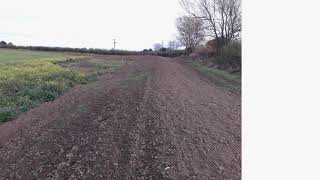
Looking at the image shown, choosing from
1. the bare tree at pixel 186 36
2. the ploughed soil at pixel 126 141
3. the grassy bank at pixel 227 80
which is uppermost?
the bare tree at pixel 186 36

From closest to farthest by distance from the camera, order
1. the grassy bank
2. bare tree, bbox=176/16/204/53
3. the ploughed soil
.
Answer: the ploughed soil → the grassy bank → bare tree, bbox=176/16/204/53

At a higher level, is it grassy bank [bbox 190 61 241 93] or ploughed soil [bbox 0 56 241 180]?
grassy bank [bbox 190 61 241 93]

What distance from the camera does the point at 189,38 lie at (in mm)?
64375

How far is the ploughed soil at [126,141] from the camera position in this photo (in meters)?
4.39

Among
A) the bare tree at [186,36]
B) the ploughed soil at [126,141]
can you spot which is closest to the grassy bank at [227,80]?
the ploughed soil at [126,141]

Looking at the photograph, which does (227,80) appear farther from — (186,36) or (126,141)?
(186,36)

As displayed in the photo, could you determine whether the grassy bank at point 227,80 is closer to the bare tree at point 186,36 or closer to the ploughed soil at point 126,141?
the ploughed soil at point 126,141

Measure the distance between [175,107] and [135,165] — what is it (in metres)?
3.21

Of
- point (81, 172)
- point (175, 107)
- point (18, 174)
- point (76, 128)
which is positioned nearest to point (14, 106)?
point (76, 128)

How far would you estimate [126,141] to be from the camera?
17.3ft

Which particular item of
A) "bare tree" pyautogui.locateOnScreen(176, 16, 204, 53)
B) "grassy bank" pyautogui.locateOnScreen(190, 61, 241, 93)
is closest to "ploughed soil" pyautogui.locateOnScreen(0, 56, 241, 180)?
"grassy bank" pyautogui.locateOnScreen(190, 61, 241, 93)

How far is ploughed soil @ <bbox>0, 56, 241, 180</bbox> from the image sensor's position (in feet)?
14.4

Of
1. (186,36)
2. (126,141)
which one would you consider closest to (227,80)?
(126,141)

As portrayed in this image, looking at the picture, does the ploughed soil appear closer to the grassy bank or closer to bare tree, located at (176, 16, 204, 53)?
the grassy bank
